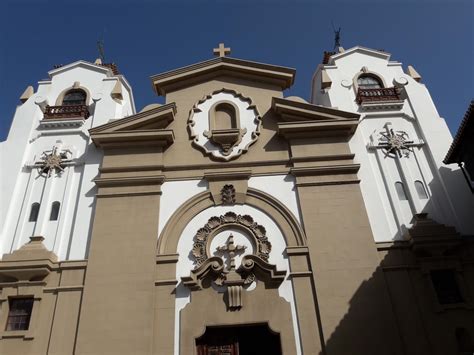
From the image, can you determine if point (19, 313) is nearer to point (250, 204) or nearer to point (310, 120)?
point (250, 204)

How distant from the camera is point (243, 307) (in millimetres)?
13469

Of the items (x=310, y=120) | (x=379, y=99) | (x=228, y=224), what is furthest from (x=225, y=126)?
(x=379, y=99)

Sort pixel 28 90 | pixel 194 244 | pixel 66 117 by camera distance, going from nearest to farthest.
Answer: pixel 194 244
pixel 66 117
pixel 28 90

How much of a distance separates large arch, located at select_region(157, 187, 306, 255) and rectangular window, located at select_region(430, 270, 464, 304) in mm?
4571

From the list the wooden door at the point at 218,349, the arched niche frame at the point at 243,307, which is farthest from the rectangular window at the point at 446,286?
the wooden door at the point at 218,349

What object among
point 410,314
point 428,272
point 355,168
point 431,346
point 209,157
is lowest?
point 431,346

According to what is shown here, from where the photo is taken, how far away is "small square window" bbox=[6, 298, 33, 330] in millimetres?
13606

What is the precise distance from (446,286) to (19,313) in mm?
14347

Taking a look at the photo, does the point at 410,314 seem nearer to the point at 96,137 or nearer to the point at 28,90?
the point at 96,137

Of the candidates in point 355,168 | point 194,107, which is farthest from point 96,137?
point 355,168

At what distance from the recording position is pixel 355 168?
52.7ft

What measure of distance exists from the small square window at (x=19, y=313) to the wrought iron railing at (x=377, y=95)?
15335 millimetres

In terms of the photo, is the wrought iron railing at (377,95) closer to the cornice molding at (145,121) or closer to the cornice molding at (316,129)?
the cornice molding at (316,129)

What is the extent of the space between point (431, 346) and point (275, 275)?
17.0 ft
